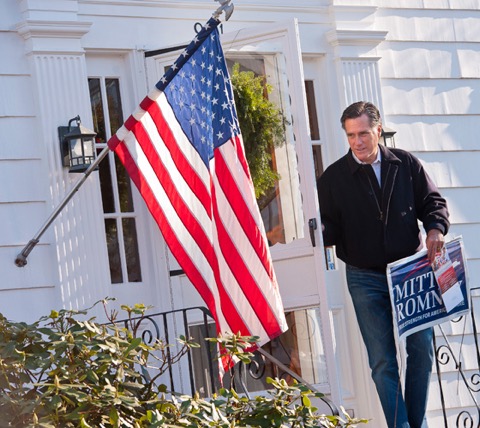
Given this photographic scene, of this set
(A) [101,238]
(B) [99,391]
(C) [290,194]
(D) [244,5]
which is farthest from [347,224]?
(B) [99,391]

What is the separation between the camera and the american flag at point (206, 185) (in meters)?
6.28

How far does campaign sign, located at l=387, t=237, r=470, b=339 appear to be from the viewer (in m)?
6.18

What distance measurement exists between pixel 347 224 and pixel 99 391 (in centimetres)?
272

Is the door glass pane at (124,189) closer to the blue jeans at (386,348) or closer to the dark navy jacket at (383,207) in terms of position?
the dark navy jacket at (383,207)

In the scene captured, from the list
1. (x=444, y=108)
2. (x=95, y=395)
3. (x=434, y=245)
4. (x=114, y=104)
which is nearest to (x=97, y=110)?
(x=114, y=104)

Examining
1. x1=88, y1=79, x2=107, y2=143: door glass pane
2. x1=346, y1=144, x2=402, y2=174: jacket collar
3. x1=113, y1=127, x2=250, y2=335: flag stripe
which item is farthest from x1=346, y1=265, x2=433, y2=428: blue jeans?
x1=88, y1=79, x2=107, y2=143: door glass pane

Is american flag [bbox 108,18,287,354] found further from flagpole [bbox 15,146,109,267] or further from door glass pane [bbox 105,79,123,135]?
door glass pane [bbox 105,79,123,135]

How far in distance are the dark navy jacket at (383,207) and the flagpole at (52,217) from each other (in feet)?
4.14

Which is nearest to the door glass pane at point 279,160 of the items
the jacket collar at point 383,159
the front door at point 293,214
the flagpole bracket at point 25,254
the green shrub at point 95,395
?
the front door at point 293,214

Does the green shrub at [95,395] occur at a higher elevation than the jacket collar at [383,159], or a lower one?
lower

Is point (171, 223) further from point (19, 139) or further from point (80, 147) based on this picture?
point (19, 139)

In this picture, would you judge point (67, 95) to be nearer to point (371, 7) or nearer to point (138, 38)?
point (138, 38)

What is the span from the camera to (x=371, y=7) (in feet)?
27.5

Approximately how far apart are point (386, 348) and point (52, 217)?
1.93m
